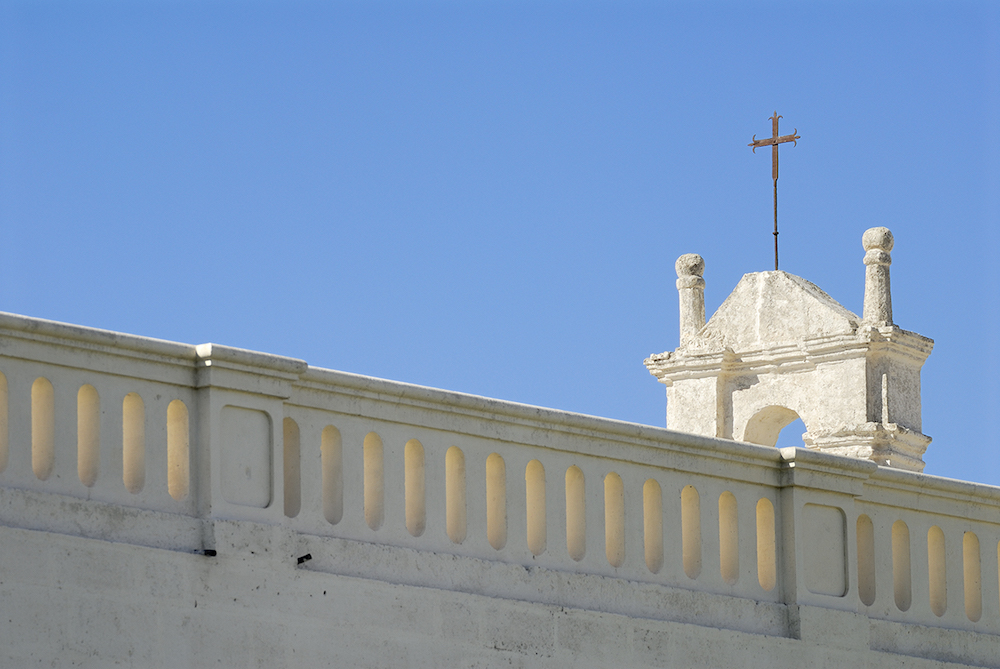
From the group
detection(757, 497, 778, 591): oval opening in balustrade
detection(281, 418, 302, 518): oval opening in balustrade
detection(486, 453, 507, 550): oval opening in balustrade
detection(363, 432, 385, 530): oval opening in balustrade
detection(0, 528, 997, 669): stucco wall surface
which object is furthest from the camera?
detection(757, 497, 778, 591): oval opening in balustrade

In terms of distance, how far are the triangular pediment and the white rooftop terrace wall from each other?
20.2 ft

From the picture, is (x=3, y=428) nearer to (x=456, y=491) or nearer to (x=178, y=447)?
(x=178, y=447)

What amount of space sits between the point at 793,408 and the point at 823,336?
0.70 m

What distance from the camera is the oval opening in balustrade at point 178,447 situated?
7.82m

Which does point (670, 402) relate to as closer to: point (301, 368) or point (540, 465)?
point (540, 465)

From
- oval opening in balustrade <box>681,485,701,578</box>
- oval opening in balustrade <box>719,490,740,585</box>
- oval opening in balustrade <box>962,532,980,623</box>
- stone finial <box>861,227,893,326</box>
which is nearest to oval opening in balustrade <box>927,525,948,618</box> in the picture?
oval opening in balustrade <box>962,532,980,623</box>

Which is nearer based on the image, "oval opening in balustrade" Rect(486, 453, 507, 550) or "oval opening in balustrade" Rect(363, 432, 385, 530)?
"oval opening in balustrade" Rect(363, 432, 385, 530)

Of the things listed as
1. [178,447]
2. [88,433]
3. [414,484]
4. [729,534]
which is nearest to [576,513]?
[414,484]

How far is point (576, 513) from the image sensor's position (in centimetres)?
912

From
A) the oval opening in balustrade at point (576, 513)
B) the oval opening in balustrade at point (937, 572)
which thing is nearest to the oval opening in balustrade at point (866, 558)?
the oval opening in balustrade at point (937, 572)

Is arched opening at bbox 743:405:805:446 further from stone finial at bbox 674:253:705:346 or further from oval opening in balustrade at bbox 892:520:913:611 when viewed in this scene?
oval opening in balustrade at bbox 892:520:913:611

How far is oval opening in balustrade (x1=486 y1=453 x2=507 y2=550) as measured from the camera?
28.9ft

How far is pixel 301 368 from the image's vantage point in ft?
26.4

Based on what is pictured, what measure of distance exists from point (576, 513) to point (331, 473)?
1404 mm
